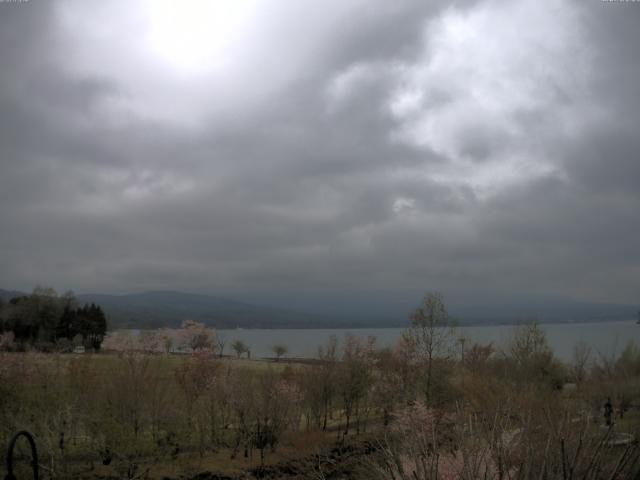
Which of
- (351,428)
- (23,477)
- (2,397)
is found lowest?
(351,428)

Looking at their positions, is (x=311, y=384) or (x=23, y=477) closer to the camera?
(x=23, y=477)

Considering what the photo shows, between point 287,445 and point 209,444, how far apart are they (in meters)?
6.25

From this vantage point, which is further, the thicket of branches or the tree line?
the tree line

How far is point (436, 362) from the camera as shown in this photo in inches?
1891

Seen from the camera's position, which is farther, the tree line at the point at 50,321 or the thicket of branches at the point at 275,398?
the tree line at the point at 50,321

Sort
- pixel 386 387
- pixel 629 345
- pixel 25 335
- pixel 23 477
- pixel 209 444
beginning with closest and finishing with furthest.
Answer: pixel 23 477 < pixel 209 444 < pixel 386 387 < pixel 629 345 < pixel 25 335

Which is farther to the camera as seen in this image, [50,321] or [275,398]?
[50,321]

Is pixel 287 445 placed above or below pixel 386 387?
below

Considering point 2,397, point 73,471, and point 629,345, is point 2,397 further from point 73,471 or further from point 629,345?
point 629,345

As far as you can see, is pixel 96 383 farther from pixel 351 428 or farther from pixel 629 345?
pixel 629 345

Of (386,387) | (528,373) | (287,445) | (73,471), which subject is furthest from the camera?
(386,387)

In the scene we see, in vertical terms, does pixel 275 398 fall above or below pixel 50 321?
below

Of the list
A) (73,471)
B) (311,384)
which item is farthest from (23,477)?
(311,384)

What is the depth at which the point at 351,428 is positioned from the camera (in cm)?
5184
